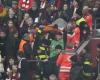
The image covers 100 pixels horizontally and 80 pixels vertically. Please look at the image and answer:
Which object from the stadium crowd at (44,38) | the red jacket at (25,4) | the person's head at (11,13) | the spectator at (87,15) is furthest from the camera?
the red jacket at (25,4)

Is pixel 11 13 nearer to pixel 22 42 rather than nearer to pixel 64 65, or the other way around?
pixel 22 42

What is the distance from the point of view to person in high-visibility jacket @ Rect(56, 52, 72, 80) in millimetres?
18203

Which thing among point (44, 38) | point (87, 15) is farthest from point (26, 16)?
point (44, 38)

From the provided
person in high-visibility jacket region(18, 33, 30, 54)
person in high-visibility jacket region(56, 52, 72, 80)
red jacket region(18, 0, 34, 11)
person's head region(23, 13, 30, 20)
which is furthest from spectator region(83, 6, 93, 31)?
red jacket region(18, 0, 34, 11)

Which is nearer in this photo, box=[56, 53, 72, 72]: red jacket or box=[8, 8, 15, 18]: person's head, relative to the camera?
box=[56, 53, 72, 72]: red jacket

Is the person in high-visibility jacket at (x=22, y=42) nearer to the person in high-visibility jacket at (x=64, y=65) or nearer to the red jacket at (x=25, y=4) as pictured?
the person in high-visibility jacket at (x=64, y=65)

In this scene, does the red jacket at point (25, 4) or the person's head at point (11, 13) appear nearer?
the person's head at point (11, 13)

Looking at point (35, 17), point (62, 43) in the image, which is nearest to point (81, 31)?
point (62, 43)

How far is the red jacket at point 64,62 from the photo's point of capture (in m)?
18.3

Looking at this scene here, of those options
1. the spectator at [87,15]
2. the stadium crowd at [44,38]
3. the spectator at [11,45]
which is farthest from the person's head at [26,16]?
the spectator at [87,15]

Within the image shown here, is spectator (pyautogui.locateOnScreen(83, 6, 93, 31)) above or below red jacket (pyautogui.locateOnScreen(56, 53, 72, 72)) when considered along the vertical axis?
above

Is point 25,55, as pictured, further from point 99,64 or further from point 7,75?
point 99,64

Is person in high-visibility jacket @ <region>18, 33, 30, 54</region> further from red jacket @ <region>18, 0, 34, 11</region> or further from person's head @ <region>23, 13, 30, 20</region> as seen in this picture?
red jacket @ <region>18, 0, 34, 11</region>

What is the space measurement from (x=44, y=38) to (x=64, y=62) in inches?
71.5
